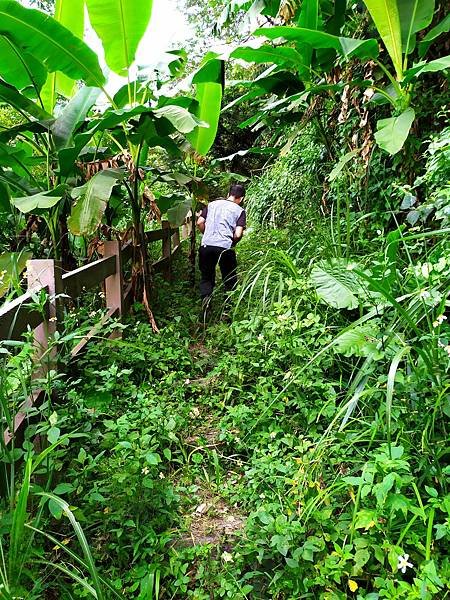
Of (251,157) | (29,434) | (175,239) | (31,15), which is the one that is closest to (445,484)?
(29,434)

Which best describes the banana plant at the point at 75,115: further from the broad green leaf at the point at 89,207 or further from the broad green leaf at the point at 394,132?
the broad green leaf at the point at 394,132

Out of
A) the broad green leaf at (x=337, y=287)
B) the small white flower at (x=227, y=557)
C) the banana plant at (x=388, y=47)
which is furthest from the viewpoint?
the banana plant at (x=388, y=47)

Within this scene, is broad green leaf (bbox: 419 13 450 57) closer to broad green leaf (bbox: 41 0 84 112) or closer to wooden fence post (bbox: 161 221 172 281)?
broad green leaf (bbox: 41 0 84 112)

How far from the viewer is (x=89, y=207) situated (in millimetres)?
3143

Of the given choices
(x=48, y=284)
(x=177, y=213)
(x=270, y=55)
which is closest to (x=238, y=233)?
(x=177, y=213)

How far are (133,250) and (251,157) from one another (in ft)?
30.7

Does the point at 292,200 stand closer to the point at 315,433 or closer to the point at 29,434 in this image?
the point at 315,433

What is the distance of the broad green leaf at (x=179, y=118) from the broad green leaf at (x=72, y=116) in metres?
0.59

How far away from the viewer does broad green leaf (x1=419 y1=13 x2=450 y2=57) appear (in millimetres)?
3066

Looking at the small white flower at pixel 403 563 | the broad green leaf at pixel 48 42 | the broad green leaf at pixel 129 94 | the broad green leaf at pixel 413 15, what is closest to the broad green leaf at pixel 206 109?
the broad green leaf at pixel 129 94

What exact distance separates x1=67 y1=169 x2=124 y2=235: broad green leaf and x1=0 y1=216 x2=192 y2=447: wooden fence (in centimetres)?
29

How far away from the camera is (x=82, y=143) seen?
3.29 m

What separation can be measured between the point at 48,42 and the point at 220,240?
2398mm

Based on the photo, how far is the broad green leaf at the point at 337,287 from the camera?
2.31 meters
